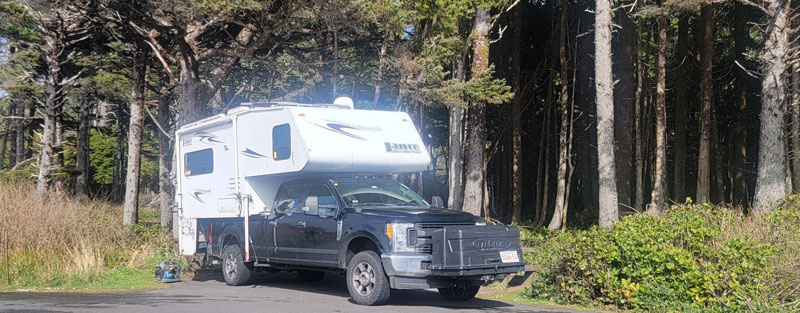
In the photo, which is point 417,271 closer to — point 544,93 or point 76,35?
point 76,35

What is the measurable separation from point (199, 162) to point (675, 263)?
8.97m

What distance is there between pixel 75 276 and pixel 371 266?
651 cm

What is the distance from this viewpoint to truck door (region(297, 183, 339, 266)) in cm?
1107

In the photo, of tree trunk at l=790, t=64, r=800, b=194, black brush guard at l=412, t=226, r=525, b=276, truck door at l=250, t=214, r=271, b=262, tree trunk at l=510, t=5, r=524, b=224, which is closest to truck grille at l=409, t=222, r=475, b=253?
black brush guard at l=412, t=226, r=525, b=276

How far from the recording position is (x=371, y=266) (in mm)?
10141

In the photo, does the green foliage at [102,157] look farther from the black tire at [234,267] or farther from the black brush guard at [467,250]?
the black brush guard at [467,250]

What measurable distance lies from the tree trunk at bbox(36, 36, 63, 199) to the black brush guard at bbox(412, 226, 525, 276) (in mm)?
16623

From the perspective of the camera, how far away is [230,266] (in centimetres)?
1345

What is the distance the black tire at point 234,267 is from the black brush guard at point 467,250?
4489 millimetres

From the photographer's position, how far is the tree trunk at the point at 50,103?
22547 mm

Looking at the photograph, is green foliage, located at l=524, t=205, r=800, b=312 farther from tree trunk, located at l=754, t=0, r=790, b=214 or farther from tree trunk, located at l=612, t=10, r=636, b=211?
tree trunk, located at l=612, t=10, r=636, b=211

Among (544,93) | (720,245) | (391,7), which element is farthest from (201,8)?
(544,93)

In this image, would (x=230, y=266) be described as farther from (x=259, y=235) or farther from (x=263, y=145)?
(x=263, y=145)

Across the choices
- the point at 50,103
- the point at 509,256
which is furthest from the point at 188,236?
the point at 50,103
